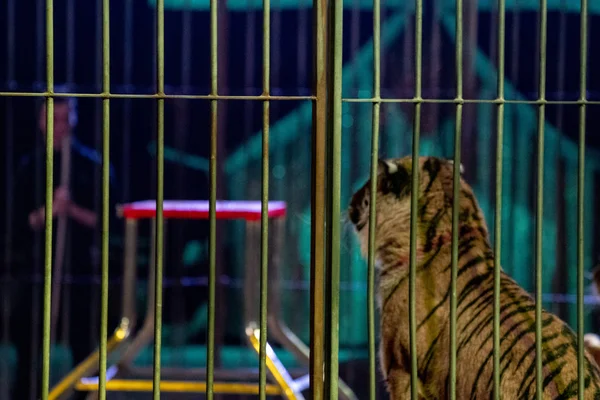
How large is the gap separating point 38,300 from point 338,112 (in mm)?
3145

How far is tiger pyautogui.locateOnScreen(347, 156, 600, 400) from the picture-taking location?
2.04 meters

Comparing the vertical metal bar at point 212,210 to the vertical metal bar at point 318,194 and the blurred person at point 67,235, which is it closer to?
the vertical metal bar at point 318,194

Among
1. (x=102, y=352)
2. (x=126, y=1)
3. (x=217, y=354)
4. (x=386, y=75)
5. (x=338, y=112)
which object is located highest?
(x=126, y=1)

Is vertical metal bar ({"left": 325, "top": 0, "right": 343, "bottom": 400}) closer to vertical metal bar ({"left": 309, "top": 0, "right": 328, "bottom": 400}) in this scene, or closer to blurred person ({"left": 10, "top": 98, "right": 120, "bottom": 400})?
vertical metal bar ({"left": 309, "top": 0, "right": 328, "bottom": 400})

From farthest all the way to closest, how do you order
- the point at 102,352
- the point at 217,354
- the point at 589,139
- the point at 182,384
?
1. the point at 589,139
2. the point at 217,354
3. the point at 182,384
4. the point at 102,352

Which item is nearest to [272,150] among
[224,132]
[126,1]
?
[224,132]

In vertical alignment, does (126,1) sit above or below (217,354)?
above

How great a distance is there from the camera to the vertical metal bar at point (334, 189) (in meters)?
1.82

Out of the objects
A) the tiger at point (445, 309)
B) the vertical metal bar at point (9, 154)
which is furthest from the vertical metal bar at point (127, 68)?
the tiger at point (445, 309)

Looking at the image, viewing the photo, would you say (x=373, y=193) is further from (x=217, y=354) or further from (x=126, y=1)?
(x=126, y=1)

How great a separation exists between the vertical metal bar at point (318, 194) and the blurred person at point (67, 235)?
9.14 ft

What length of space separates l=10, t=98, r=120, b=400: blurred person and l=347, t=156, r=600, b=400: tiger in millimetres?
2442

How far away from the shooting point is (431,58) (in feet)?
14.1

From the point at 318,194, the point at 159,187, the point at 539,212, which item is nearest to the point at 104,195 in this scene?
the point at 159,187
